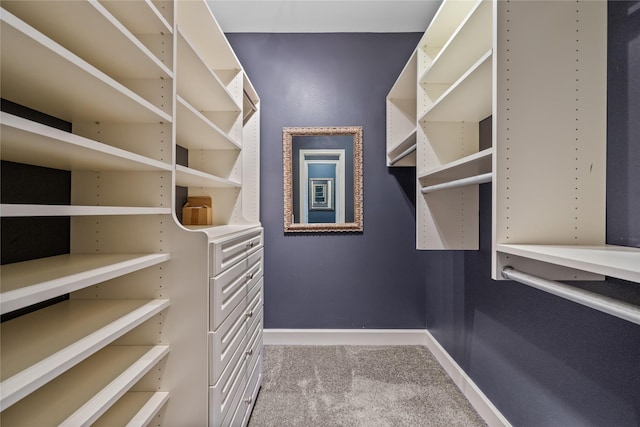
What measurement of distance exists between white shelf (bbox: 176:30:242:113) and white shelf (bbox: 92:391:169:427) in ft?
4.19

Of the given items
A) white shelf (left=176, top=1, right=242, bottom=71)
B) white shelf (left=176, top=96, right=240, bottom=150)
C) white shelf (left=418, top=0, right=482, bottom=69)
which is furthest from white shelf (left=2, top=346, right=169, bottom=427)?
white shelf (left=418, top=0, right=482, bottom=69)

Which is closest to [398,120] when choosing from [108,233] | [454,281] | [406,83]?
[406,83]

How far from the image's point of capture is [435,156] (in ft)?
5.78

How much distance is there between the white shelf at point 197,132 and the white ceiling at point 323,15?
1.22 metres

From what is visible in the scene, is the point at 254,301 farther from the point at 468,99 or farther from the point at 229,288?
the point at 468,99

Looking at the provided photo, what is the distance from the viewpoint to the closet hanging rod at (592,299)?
2.02 feet

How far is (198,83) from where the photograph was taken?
4.91 feet

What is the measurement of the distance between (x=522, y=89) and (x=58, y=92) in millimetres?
1397

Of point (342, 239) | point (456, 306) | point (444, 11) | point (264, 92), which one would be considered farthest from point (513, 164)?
point (264, 92)

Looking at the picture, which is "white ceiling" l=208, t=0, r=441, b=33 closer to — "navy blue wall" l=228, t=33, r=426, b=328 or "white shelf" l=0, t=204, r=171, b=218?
"navy blue wall" l=228, t=33, r=426, b=328

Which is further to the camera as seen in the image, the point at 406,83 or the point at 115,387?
the point at 406,83

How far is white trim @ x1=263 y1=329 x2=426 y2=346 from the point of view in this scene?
2568 mm

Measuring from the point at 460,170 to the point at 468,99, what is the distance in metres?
0.35

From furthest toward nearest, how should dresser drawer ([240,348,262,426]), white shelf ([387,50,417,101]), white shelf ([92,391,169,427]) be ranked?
white shelf ([387,50,417,101]) → dresser drawer ([240,348,262,426]) → white shelf ([92,391,169,427])
